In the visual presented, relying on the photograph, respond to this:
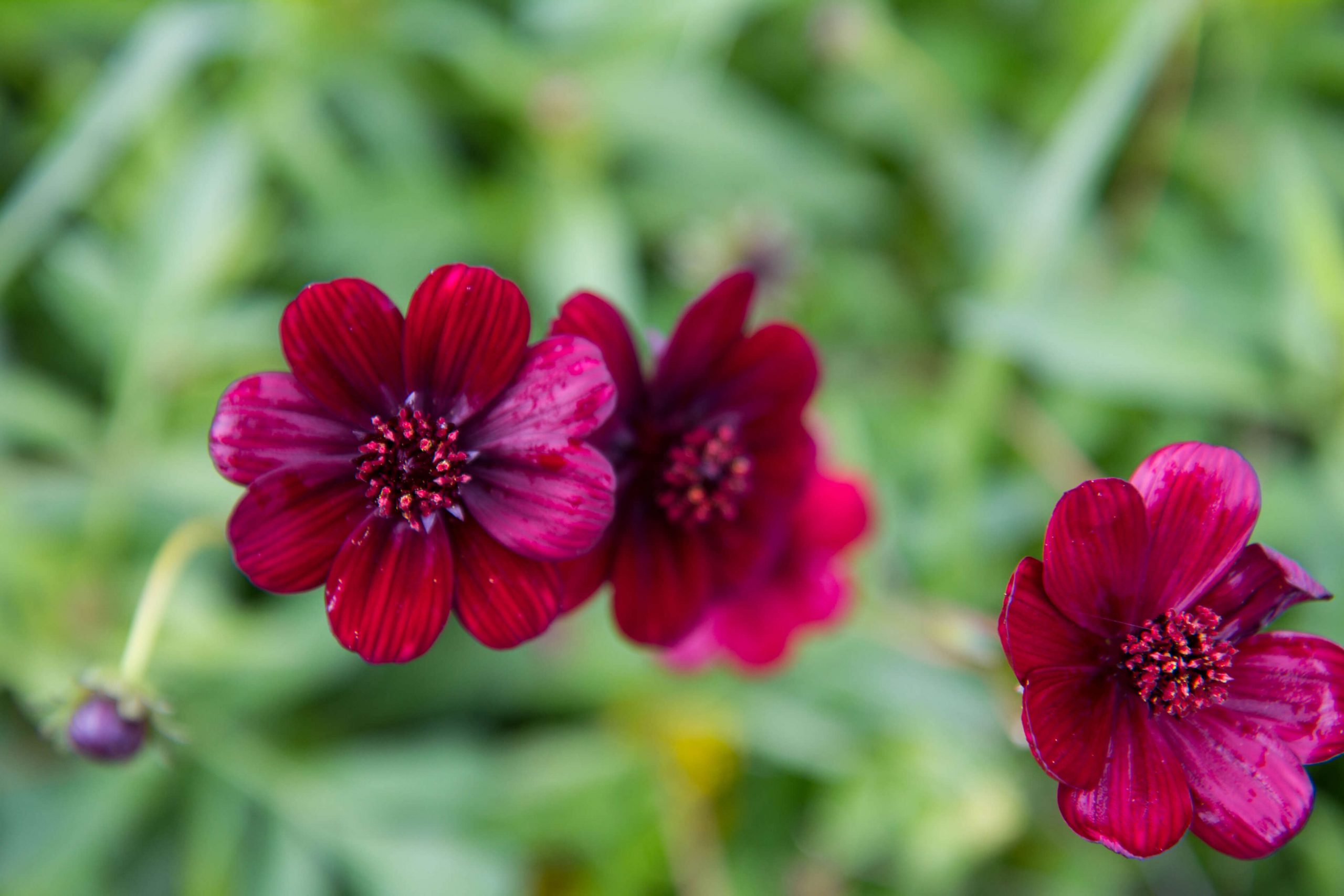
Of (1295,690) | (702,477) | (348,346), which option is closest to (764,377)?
(702,477)

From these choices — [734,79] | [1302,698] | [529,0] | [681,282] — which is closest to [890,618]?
[1302,698]

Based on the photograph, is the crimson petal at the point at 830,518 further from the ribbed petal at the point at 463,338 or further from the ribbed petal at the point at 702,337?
the ribbed petal at the point at 463,338

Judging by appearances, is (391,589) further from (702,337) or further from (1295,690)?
(1295,690)

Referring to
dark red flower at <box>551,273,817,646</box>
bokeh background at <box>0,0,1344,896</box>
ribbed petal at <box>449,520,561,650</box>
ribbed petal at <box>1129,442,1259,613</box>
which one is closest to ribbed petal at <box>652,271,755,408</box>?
dark red flower at <box>551,273,817,646</box>

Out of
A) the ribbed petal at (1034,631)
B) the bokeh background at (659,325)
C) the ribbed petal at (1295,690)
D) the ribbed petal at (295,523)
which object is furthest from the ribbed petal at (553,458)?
the bokeh background at (659,325)

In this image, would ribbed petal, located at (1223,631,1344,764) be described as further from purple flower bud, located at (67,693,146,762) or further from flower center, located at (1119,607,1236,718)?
purple flower bud, located at (67,693,146,762)

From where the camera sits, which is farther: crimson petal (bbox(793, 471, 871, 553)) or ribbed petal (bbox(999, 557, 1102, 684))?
crimson petal (bbox(793, 471, 871, 553))

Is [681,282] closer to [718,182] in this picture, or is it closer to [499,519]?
[718,182]
